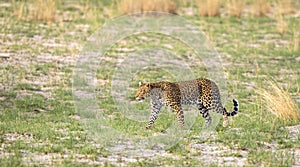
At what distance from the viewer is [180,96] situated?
10406mm

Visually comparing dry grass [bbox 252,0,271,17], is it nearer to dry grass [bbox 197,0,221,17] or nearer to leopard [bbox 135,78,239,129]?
dry grass [bbox 197,0,221,17]

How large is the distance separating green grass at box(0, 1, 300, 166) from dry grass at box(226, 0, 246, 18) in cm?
34

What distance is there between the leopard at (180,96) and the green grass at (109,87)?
204 mm

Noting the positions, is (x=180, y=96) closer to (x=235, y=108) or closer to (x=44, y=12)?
(x=235, y=108)

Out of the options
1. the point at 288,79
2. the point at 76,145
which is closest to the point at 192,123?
the point at 76,145

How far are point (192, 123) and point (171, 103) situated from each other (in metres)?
0.56

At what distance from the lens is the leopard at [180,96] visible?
10305 millimetres

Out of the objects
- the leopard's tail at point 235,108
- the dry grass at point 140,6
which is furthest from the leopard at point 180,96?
the dry grass at point 140,6

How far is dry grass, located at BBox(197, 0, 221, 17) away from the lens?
65.8ft

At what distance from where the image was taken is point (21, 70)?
14211mm

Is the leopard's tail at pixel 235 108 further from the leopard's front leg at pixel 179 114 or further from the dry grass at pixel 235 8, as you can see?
the dry grass at pixel 235 8

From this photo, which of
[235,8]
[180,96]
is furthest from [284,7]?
[180,96]

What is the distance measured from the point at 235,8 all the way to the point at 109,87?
25.2ft

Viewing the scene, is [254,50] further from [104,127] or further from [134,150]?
[134,150]
